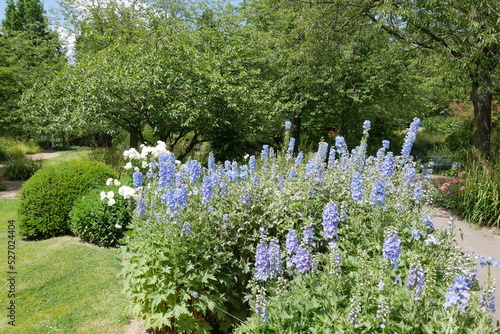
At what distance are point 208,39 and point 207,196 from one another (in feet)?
38.7

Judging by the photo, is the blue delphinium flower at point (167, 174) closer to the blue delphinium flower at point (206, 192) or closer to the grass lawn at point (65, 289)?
the blue delphinium flower at point (206, 192)

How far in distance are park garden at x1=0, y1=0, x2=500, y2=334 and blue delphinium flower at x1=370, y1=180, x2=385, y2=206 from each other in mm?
28

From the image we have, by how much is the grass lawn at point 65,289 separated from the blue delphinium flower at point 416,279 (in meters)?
3.05

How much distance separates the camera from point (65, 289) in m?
4.66

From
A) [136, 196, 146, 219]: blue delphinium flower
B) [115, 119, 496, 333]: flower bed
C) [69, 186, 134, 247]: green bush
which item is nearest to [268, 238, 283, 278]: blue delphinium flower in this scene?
[115, 119, 496, 333]: flower bed

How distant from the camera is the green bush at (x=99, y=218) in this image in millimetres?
5859

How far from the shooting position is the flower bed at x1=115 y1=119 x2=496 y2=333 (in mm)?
2281

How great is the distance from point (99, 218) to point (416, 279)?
5.08 meters

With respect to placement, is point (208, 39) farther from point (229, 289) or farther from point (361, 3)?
point (229, 289)

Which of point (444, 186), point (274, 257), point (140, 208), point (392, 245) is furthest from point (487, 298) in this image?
point (444, 186)

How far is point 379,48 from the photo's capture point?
14.9 m

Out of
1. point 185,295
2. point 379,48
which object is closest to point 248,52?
point 379,48

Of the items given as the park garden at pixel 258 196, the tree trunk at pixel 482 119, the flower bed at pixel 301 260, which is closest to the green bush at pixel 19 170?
the park garden at pixel 258 196

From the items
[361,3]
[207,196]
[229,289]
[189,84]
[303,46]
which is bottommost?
[229,289]
